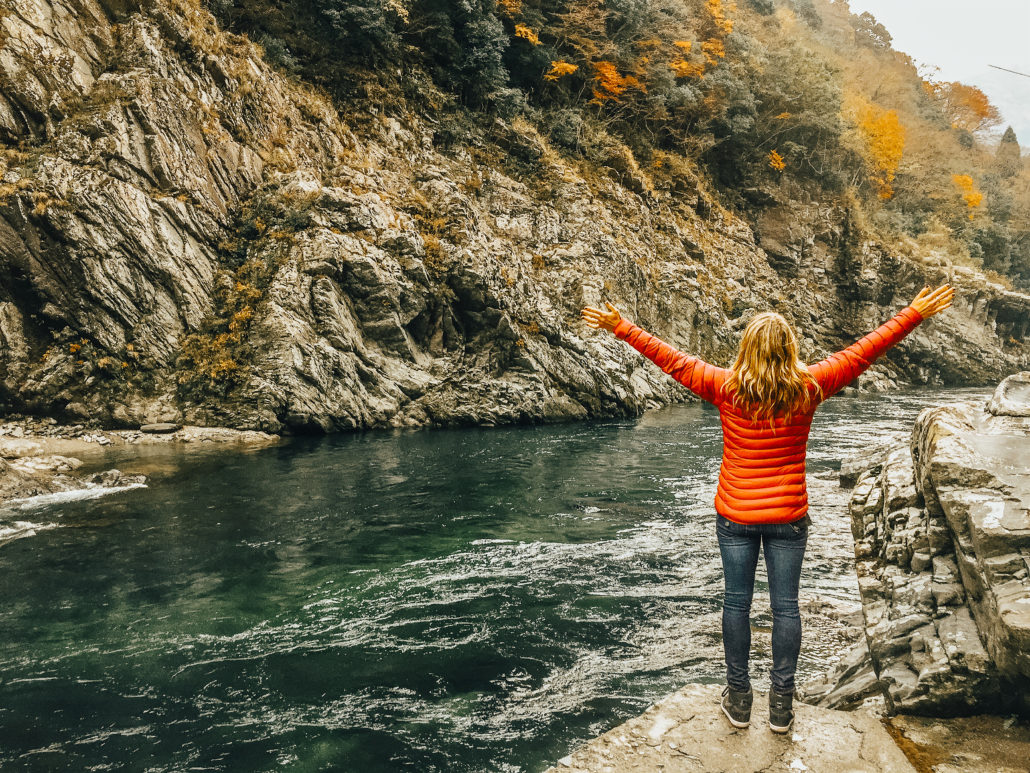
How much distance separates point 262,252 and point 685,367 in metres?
20.9

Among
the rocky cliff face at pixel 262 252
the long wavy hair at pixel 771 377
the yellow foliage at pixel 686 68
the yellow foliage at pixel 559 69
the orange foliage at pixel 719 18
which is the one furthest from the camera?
the orange foliage at pixel 719 18

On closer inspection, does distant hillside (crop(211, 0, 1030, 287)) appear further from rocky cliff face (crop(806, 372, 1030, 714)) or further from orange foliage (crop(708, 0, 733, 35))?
rocky cliff face (crop(806, 372, 1030, 714))

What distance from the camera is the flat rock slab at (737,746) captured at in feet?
11.2

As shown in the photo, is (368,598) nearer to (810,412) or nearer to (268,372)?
(810,412)

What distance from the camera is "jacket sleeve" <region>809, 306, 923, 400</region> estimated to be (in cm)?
367

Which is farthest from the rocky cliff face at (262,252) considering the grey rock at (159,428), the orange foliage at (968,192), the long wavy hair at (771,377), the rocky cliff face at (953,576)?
the orange foliage at (968,192)

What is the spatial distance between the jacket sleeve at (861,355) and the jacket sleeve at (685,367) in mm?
577

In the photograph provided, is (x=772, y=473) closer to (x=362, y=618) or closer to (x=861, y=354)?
(x=861, y=354)

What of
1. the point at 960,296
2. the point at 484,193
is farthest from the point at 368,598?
the point at 960,296

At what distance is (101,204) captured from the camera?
1888 centimetres

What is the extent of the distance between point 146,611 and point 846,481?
40.6 feet

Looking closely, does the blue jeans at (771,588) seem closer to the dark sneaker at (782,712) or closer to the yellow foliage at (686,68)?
the dark sneaker at (782,712)

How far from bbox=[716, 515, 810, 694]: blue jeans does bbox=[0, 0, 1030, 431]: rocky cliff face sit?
704 inches

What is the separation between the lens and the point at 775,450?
3654mm
